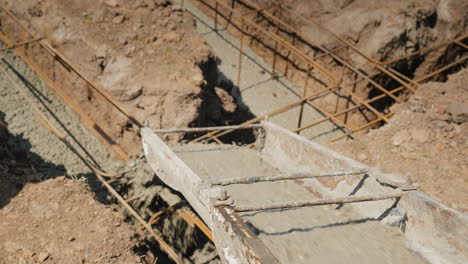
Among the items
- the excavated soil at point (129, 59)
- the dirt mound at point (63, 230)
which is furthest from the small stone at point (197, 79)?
the dirt mound at point (63, 230)

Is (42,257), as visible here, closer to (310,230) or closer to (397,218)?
(310,230)

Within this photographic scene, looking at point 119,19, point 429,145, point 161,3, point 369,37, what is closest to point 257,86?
point 369,37

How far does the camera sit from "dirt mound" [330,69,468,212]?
5.96 metres

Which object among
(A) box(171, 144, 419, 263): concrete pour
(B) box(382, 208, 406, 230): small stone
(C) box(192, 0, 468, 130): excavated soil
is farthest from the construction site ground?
(C) box(192, 0, 468, 130): excavated soil

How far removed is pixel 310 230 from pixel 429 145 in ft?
11.3

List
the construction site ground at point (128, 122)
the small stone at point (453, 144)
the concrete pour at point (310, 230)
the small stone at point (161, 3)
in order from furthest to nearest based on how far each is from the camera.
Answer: the small stone at point (161, 3)
the small stone at point (453, 144)
the construction site ground at point (128, 122)
the concrete pour at point (310, 230)

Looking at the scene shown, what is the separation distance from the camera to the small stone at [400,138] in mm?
6914

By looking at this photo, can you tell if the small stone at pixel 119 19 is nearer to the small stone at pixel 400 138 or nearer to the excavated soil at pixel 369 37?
the excavated soil at pixel 369 37

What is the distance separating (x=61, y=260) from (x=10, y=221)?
88 centimetres

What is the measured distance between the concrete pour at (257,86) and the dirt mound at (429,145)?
277 cm

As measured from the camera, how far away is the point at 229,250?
3.37m

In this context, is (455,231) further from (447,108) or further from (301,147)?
(447,108)

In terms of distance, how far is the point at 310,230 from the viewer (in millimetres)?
4449

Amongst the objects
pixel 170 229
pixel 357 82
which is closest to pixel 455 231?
pixel 170 229
